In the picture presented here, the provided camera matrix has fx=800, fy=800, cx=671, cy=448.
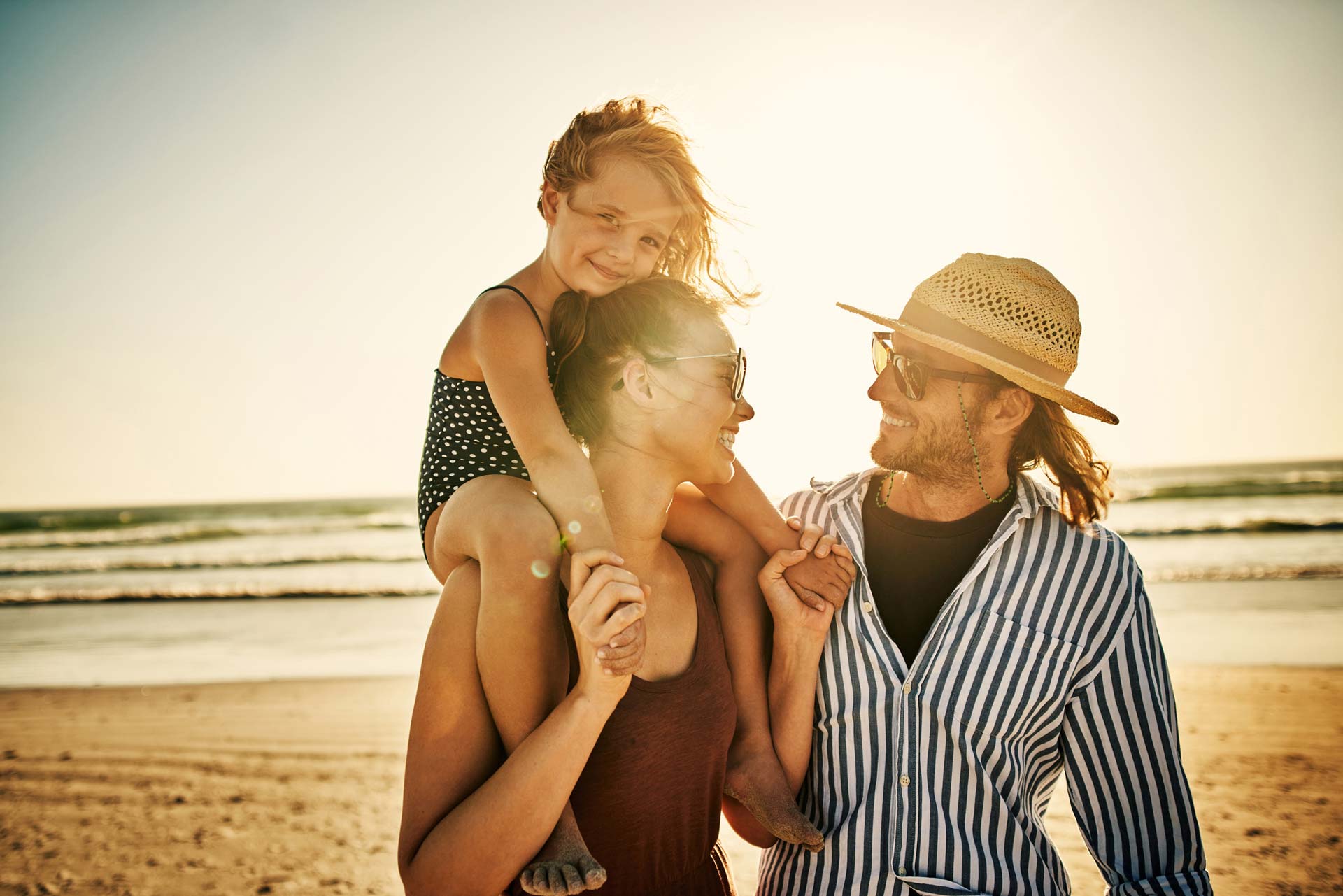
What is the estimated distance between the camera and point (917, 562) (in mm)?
2926

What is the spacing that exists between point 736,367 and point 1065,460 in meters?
1.36

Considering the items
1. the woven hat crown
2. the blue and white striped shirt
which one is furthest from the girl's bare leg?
the woven hat crown

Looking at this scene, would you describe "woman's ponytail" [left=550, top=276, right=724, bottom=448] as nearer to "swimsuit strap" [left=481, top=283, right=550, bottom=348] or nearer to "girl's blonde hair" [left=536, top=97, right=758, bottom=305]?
"swimsuit strap" [left=481, top=283, right=550, bottom=348]

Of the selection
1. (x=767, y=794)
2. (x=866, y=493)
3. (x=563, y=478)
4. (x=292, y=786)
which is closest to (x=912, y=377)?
(x=866, y=493)

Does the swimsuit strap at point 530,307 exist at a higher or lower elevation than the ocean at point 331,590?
higher

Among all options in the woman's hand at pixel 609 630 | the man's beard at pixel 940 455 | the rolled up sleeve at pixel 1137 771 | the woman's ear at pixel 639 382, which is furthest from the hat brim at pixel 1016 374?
the woman's hand at pixel 609 630

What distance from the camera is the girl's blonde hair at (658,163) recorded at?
10.3ft

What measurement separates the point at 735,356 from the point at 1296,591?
48.3 ft

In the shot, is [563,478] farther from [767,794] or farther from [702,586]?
[767,794]

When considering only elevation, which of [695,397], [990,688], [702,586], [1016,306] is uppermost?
[1016,306]

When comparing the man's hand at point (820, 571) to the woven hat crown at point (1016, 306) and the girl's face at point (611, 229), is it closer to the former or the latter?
the woven hat crown at point (1016, 306)

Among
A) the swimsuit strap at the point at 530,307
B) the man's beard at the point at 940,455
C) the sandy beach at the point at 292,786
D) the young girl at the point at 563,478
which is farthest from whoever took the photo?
the sandy beach at the point at 292,786

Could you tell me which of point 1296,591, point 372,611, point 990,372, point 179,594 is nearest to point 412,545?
point 179,594

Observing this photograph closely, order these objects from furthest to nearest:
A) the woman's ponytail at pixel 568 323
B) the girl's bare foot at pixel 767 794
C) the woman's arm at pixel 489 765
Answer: the woman's ponytail at pixel 568 323 → the girl's bare foot at pixel 767 794 → the woman's arm at pixel 489 765
